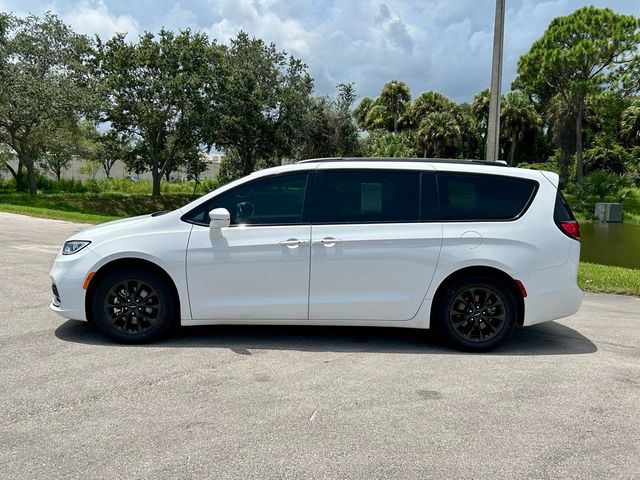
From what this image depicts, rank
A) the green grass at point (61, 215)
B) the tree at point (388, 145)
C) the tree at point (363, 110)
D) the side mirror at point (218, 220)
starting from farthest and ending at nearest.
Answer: the tree at point (363, 110) → the tree at point (388, 145) → the green grass at point (61, 215) → the side mirror at point (218, 220)

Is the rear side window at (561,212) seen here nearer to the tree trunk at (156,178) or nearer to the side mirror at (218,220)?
the side mirror at (218,220)

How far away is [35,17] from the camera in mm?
28672

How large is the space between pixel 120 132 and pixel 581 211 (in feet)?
98.7

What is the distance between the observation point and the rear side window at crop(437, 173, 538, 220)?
200 inches

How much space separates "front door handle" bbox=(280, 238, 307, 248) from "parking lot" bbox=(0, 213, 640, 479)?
99 centimetres

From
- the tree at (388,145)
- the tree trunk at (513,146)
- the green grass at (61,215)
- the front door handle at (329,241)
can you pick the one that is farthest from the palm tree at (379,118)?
the front door handle at (329,241)

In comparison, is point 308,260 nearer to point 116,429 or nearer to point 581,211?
point 116,429

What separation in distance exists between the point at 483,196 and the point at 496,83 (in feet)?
18.5

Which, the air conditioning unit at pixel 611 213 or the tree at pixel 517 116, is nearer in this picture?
the air conditioning unit at pixel 611 213

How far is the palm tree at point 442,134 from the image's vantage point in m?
49.1

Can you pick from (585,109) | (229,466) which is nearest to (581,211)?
(585,109)

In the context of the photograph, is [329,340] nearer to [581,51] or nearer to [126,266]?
[126,266]

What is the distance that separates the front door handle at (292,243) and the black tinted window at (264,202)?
206 mm

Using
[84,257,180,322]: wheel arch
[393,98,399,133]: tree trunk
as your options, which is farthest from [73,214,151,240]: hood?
[393,98,399,133]: tree trunk
